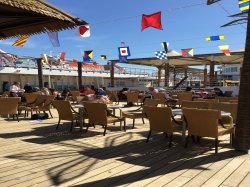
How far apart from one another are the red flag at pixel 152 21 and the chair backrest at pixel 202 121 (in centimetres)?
588

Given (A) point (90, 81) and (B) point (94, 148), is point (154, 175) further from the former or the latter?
(A) point (90, 81)

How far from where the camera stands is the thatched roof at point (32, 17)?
3.07 metres

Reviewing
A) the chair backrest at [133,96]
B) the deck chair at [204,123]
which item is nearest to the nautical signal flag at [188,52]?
the chair backrest at [133,96]

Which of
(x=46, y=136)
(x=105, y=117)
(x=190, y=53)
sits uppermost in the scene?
(x=190, y=53)

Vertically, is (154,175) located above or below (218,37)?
below

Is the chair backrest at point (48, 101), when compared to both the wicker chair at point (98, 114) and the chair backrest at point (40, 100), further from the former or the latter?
the wicker chair at point (98, 114)

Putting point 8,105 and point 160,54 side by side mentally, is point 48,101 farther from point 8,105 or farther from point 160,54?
point 160,54

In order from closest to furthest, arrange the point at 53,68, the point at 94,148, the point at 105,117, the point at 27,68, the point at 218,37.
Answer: the point at 94,148 < the point at 105,117 < the point at 218,37 < the point at 27,68 < the point at 53,68

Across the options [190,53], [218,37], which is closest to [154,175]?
[218,37]

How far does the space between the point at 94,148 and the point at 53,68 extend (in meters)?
27.3

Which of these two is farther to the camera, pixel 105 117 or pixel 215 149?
pixel 105 117

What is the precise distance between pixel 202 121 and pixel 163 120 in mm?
758

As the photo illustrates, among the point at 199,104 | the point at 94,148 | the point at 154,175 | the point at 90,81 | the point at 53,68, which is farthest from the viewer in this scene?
the point at 90,81

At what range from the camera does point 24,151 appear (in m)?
5.17
